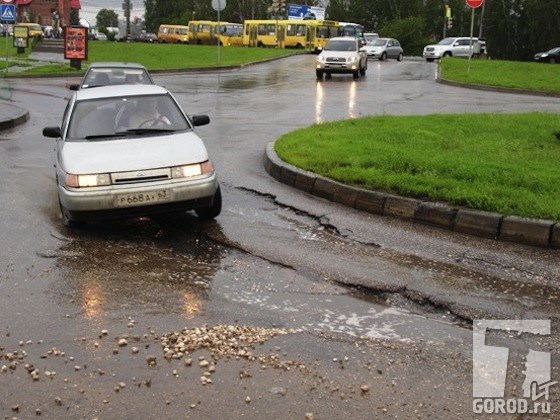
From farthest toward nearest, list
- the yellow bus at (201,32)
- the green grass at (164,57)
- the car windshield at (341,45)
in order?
the yellow bus at (201,32), the green grass at (164,57), the car windshield at (341,45)

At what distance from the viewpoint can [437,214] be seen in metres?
7.88

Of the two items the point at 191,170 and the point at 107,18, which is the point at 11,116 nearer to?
the point at 191,170

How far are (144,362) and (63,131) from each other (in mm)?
4683

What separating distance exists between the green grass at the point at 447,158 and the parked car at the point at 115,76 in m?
4.13

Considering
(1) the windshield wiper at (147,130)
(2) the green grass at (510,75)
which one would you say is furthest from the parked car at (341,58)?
(1) the windshield wiper at (147,130)

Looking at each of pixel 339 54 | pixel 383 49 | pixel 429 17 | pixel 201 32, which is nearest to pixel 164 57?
pixel 339 54

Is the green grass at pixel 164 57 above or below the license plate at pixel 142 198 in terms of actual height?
above

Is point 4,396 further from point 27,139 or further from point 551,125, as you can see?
point 551,125

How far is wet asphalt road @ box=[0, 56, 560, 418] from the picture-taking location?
4.08 meters

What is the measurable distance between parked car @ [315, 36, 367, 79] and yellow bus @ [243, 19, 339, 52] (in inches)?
1123

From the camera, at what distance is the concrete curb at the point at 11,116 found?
15.3m

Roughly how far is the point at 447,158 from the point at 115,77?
8.31 m

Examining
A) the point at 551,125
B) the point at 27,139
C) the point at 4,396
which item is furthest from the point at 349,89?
the point at 4,396

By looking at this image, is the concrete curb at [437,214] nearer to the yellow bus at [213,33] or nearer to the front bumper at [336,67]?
the front bumper at [336,67]
